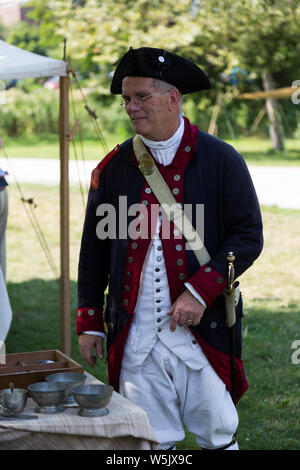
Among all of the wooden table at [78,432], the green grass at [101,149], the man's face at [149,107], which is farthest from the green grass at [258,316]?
the green grass at [101,149]

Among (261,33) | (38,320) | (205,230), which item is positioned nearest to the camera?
(205,230)

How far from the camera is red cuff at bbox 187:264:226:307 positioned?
2.69m

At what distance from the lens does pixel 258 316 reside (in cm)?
693

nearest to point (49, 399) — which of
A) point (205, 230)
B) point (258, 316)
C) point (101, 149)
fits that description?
point (205, 230)

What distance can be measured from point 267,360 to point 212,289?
3299mm

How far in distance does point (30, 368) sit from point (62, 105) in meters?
2.69

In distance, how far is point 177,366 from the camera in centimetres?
279

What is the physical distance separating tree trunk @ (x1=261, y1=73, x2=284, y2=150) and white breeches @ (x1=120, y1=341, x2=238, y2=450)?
53.9 ft

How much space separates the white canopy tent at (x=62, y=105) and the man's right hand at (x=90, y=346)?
2.00m

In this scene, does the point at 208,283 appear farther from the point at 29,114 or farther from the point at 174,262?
the point at 29,114

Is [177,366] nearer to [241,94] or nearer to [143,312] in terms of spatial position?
[143,312]

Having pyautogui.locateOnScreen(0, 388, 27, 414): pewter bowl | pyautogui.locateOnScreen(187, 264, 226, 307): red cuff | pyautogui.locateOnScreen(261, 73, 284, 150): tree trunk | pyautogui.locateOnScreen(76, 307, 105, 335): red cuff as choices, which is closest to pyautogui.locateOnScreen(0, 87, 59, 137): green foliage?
pyautogui.locateOnScreen(261, 73, 284, 150): tree trunk

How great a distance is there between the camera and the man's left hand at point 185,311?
2.68m

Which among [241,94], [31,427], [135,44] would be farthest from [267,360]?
[241,94]
